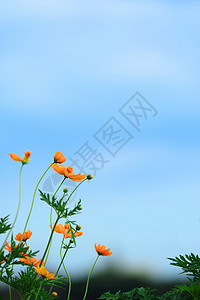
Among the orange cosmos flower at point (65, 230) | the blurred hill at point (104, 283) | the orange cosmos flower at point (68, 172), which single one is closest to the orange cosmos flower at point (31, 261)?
the orange cosmos flower at point (65, 230)

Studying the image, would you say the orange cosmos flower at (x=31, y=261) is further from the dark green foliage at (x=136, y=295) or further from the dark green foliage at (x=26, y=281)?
the dark green foliage at (x=136, y=295)

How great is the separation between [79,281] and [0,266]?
4099 millimetres

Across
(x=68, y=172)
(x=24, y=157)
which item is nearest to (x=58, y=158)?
(x=68, y=172)

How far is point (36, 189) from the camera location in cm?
191

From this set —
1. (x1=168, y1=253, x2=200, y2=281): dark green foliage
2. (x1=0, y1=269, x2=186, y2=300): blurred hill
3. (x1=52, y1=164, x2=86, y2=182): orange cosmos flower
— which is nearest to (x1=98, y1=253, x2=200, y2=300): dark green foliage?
(x1=168, y1=253, x2=200, y2=281): dark green foliage

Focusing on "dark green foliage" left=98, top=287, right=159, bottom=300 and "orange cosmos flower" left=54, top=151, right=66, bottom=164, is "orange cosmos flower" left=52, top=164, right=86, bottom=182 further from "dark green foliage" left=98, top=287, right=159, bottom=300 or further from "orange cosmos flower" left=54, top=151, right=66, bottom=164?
"dark green foliage" left=98, top=287, right=159, bottom=300

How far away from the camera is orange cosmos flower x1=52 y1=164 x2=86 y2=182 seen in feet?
6.43

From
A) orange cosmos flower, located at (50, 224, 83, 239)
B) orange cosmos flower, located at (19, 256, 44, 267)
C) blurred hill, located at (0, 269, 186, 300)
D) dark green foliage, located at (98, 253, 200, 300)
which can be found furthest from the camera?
blurred hill, located at (0, 269, 186, 300)

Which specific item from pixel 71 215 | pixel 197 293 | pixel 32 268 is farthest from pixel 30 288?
pixel 197 293

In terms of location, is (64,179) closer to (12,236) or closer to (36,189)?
(36,189)

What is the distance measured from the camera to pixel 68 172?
1.97m

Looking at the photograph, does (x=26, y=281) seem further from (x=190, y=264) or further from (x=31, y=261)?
(x=190, y=264)

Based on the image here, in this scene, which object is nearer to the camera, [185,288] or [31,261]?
[185,288]

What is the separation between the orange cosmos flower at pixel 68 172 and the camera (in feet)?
6.43
